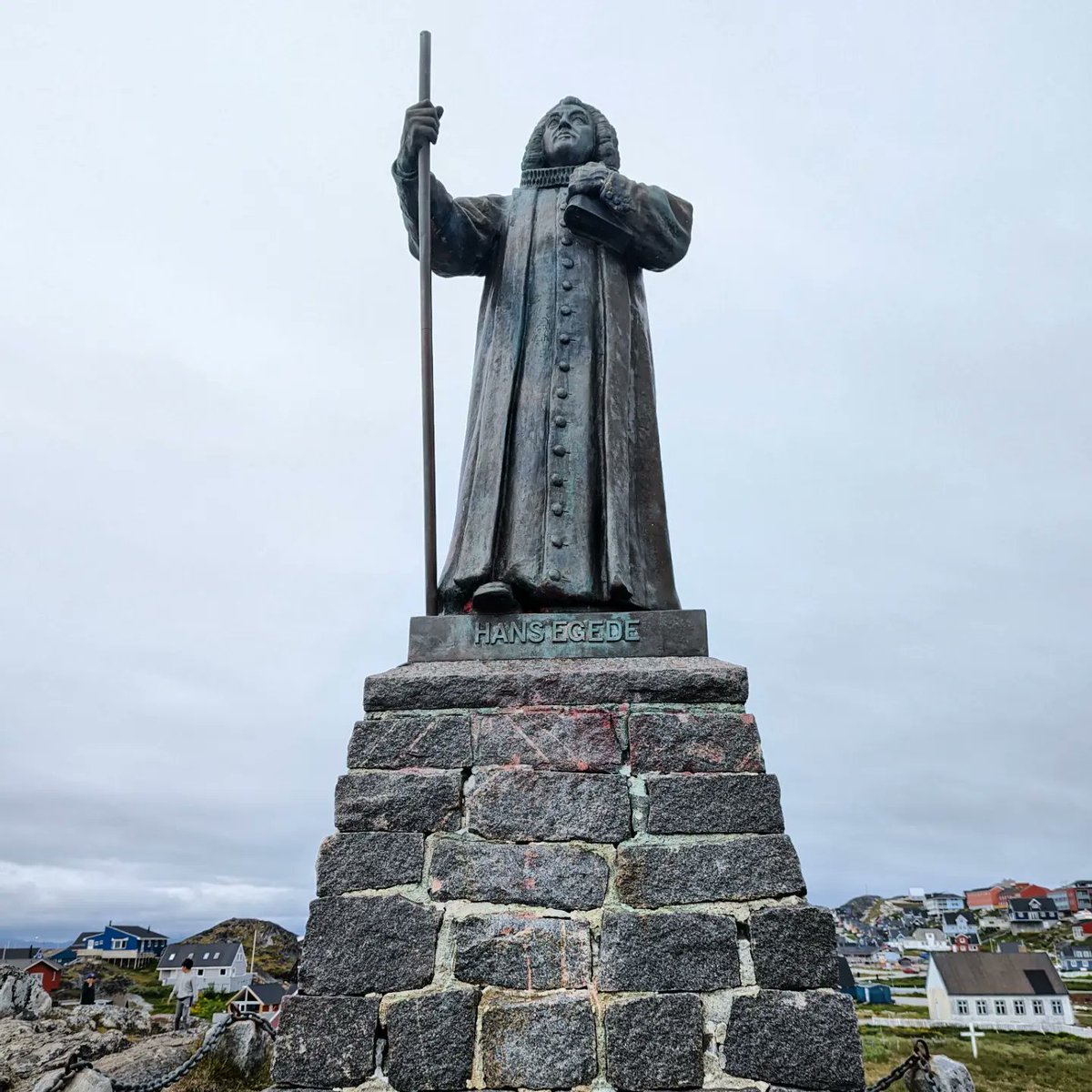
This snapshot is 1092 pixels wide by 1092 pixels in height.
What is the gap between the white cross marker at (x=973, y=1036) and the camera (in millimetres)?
10742

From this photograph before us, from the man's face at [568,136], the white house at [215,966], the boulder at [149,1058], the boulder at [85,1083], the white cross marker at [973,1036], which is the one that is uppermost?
the man's face at [568,136]

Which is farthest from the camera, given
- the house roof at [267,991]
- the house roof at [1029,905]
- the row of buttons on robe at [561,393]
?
the house roof at [1029,905]

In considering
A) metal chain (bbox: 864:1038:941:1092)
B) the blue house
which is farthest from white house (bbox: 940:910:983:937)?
metal chain (bbox: 864:1038:941:1092)

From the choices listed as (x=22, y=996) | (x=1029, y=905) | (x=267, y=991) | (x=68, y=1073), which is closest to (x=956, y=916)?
(x=1029, y=905)

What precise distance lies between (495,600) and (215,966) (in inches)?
244

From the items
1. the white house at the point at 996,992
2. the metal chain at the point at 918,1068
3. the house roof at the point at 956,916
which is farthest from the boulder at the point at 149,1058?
the house roof at the point at 956,916

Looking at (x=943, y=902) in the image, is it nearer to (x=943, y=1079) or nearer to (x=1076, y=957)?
(x=1076, y=957)

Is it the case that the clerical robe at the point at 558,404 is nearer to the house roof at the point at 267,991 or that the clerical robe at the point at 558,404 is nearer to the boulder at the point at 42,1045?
the boulder at the point at 42,1045

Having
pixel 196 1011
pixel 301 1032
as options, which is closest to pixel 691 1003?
pixel 301 1032

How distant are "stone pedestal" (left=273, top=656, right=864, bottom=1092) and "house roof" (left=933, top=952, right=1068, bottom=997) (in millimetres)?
14125

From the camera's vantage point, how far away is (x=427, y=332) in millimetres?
4938

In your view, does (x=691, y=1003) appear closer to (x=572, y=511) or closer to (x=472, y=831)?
(x=472, y=831)

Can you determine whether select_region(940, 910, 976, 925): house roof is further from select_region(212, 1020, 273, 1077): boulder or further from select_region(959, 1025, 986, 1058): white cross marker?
select_region(212, 1020, 273, 1077): boulder

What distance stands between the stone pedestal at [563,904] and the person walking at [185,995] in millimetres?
3402
